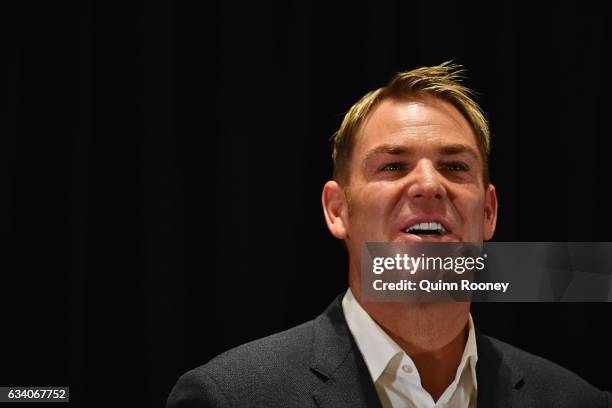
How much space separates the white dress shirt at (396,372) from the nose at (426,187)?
288mm

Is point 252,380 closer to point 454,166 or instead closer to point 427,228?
point 427,228

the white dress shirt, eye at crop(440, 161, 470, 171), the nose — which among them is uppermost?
eye at crop(440, 161, 470, 171)

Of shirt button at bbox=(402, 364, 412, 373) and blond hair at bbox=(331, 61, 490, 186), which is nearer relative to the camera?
shirt button at bbox=(402, 364, 412, 373)

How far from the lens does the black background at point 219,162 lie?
1.84m

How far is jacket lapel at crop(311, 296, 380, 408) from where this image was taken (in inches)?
57.4

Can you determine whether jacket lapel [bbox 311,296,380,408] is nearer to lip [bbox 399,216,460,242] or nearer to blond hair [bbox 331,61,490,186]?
lip [bbox 399,216,460,242]

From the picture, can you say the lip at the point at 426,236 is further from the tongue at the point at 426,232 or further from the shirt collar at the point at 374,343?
the shirt collar at the point at 374,343

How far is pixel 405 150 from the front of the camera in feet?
5.18

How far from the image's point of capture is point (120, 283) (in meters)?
1.88

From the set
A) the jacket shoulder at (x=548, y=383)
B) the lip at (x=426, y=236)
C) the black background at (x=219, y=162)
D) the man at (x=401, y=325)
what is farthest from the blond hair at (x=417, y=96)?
the jacket shoulder at (x=548, y=383)

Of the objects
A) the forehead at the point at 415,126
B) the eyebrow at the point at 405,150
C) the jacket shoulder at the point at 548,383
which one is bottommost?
the jacket shoulder at the point at 548,383

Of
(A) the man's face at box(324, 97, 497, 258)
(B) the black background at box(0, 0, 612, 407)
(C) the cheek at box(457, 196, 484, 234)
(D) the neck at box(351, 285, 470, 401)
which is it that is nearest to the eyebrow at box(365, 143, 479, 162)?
(A) the man's face at box(324, 97, 497, 258)

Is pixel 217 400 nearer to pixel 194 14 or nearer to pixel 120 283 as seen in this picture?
pixel 120 283

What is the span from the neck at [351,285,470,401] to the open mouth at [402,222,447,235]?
15 cm
